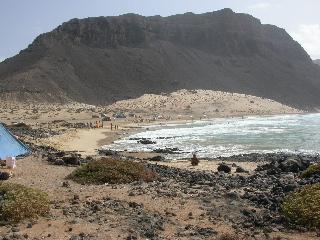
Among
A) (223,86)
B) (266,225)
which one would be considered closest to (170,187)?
(266,225)

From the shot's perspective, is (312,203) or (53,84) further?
(53,84)

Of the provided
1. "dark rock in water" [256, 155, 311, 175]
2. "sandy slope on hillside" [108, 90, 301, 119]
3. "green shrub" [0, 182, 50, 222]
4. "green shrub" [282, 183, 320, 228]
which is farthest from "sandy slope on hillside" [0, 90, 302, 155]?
"green shrub" [282, 183, 320, 228]

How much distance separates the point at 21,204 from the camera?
13602 mm

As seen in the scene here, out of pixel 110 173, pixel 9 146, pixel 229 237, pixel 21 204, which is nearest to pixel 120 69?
pixel 9 146

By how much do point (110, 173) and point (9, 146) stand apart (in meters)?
8.32

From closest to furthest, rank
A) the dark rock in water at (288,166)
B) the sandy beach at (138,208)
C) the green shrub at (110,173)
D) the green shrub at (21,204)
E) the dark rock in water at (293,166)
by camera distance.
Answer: the sandy beach at (138,208), the green shrub at (21,204), the green shrub at (110,173), the dark rock in water at (288,166), the dark rock in water at (293,166)

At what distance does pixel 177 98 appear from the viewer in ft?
420

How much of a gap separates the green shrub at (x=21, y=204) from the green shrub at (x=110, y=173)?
141 inches

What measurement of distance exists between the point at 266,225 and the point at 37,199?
6625 mm

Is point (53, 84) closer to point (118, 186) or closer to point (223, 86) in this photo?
point (223, 86)

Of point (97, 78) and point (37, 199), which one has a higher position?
point (97, 78)

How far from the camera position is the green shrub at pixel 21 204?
1330 centimetres

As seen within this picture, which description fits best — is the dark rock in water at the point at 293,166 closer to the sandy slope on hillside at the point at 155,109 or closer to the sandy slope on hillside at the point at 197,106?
the sandy slope on hillside at the point at 155,109

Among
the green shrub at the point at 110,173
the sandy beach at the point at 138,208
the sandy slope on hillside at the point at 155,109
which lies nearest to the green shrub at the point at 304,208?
the sandy beach at the point at 138,208
